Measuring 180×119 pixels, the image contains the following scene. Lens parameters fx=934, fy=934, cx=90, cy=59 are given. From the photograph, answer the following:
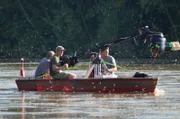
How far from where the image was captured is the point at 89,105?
22.1 metres

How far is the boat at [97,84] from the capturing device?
85.6ft

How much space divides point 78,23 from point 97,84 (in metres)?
47.2

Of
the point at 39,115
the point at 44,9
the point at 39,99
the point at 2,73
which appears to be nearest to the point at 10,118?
the point at 39,115

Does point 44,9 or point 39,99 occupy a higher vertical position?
point 44,9

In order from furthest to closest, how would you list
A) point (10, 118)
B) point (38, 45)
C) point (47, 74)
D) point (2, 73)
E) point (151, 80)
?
point (38, 45) → point (2, 73) → point (47, 74) → point (151, 80) → point (10, 118)

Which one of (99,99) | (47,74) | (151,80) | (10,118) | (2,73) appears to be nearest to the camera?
(10,118)

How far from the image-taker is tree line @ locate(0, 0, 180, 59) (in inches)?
2586

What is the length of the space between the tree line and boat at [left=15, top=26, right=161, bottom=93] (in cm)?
3401

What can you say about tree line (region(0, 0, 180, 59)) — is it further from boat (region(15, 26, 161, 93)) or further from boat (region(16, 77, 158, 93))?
boat (region(16, 77, 158, 93))

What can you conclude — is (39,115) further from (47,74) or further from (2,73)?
(2,73)

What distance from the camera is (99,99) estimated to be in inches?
952

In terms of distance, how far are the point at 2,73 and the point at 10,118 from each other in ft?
65.8

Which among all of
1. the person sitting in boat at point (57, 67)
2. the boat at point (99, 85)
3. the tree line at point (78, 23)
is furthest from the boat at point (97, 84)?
the tree line at point (78, 23)

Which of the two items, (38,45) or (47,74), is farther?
(38,45)
